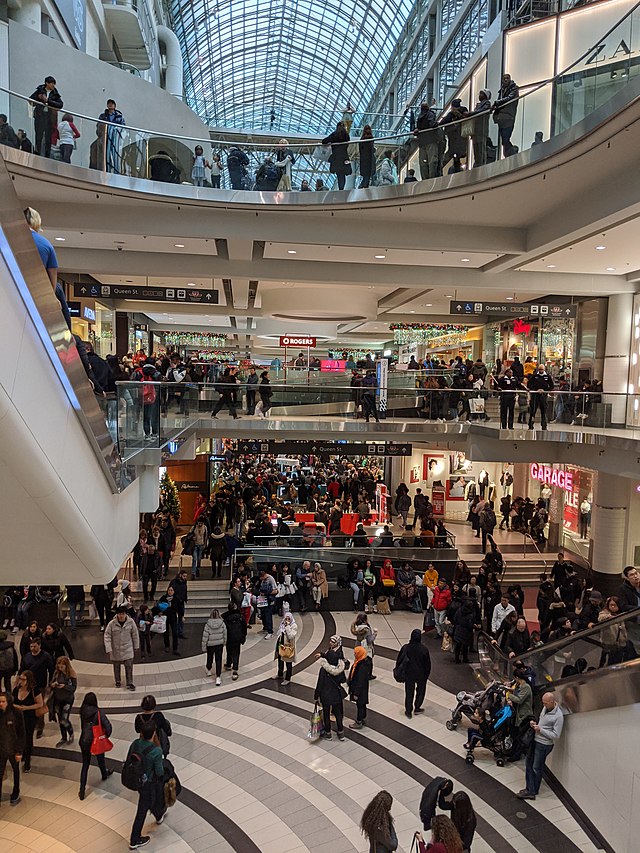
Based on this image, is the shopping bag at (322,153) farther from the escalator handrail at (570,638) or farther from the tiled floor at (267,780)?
the tiled floor at (267,780)

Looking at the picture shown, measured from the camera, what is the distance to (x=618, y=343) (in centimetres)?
1862

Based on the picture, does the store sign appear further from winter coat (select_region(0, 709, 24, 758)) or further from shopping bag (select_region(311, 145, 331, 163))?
winter coat (select_region(0, 709, 24, 758))

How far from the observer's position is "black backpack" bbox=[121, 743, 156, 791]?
21.5 feet

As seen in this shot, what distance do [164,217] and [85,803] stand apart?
437 inches

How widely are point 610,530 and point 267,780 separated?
42.3ft

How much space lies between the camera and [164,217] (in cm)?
1376

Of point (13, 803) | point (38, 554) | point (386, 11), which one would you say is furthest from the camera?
point (386, 11)

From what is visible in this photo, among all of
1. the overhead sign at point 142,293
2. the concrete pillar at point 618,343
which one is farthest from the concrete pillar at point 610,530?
the overhead sign at point 142,293

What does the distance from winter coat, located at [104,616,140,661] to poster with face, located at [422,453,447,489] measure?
53.5ft

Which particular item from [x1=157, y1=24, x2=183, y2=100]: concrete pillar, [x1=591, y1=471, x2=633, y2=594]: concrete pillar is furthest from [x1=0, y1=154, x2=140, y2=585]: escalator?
[x1=157, y1=24, x2=183, y2=100]: concrete pillar

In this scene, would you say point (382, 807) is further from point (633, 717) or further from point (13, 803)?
point (13, 803)

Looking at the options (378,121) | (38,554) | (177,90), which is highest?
(177,90)

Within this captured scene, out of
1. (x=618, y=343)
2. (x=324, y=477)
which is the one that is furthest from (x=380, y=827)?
(x=324, y=477)

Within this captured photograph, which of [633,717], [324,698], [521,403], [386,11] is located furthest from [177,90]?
[633,717]
